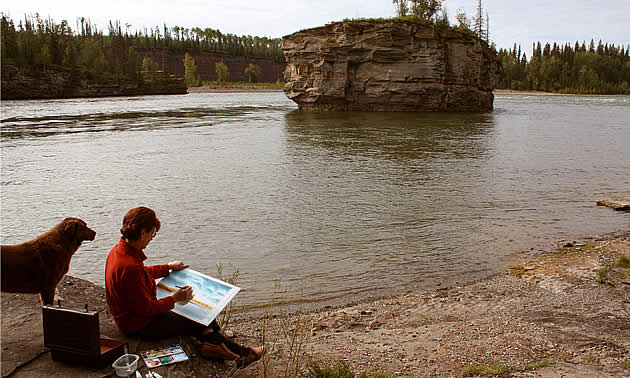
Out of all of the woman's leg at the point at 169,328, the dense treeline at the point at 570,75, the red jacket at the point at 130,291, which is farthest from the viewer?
the dense treeline at the point at 570,75

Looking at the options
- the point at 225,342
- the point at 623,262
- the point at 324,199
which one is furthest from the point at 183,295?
the point at 324,199

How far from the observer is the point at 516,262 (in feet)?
29.1

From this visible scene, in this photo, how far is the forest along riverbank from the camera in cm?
478

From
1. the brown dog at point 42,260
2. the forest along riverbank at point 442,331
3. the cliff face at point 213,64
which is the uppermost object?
→ the cliff face at point 213,64

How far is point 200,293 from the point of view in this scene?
489 cm

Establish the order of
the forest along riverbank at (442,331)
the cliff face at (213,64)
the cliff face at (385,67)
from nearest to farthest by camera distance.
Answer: the forest along riverbank at (442,331)
the cliff face at (385,67)
the cliff face at (213,64)

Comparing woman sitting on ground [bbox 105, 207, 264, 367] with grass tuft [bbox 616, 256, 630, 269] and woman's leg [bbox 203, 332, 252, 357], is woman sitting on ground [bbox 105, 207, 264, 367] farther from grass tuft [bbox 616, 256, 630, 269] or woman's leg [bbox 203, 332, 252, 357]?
grass tuft [bbox 616, 256, 630, 269]

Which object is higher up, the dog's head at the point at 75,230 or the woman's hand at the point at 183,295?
the dog's head at the point at 75,230

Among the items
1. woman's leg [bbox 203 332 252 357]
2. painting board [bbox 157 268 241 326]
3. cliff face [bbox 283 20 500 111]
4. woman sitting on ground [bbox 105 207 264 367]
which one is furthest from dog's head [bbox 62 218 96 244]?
cliff face [bbox 283 20 500 111]

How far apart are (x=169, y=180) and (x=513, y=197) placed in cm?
1121

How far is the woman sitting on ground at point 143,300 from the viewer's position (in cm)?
435

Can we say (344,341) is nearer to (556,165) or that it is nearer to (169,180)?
(169,180)

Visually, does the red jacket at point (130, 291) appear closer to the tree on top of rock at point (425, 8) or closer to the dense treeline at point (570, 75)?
the tree on top of rock at point (425, 8)

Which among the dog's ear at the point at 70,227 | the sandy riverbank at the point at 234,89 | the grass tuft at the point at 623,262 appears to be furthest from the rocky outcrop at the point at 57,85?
the grass tuft at the point at 623,262
